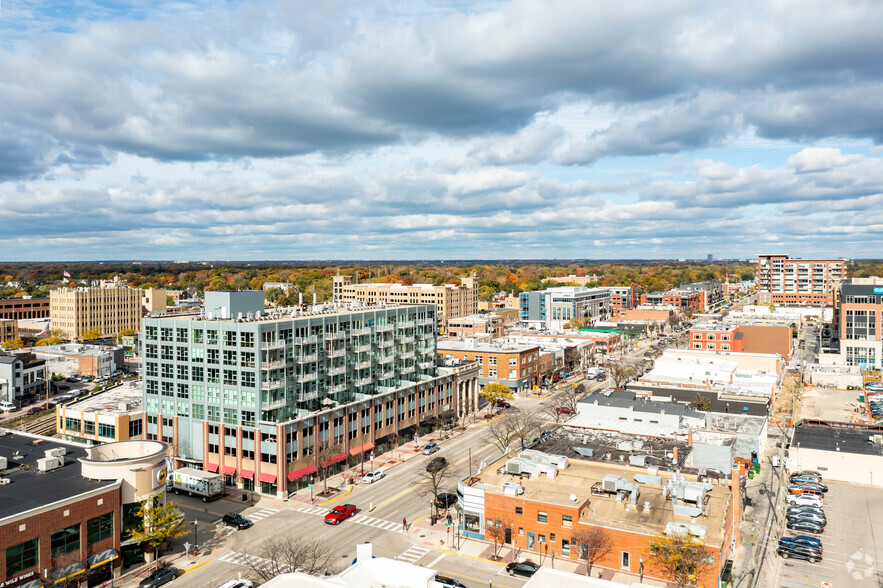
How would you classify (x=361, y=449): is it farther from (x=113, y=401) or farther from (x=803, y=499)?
(x=803, y=499)

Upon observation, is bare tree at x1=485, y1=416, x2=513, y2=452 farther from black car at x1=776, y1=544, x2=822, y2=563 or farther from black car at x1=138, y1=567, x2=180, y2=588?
black car at x1=138, y1=567, x2=180, y2=588

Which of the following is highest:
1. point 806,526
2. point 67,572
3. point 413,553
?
point 67,572

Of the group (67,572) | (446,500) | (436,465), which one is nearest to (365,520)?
(446,500)

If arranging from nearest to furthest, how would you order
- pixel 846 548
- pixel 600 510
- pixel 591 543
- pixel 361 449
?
1. pixel 591 543
2. pixel 600 510
3. pixel 846 548
4. pixel 361 449

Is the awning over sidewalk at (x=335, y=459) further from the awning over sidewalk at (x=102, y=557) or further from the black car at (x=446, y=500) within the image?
the awning over sidewalk at (x=102, y=557)

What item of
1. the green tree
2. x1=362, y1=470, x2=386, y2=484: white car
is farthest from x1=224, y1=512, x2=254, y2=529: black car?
x1=362, y1=470, x2=386, y2=484: white car

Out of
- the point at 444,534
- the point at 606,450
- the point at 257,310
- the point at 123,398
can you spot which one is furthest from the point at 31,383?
the point at 606,450
